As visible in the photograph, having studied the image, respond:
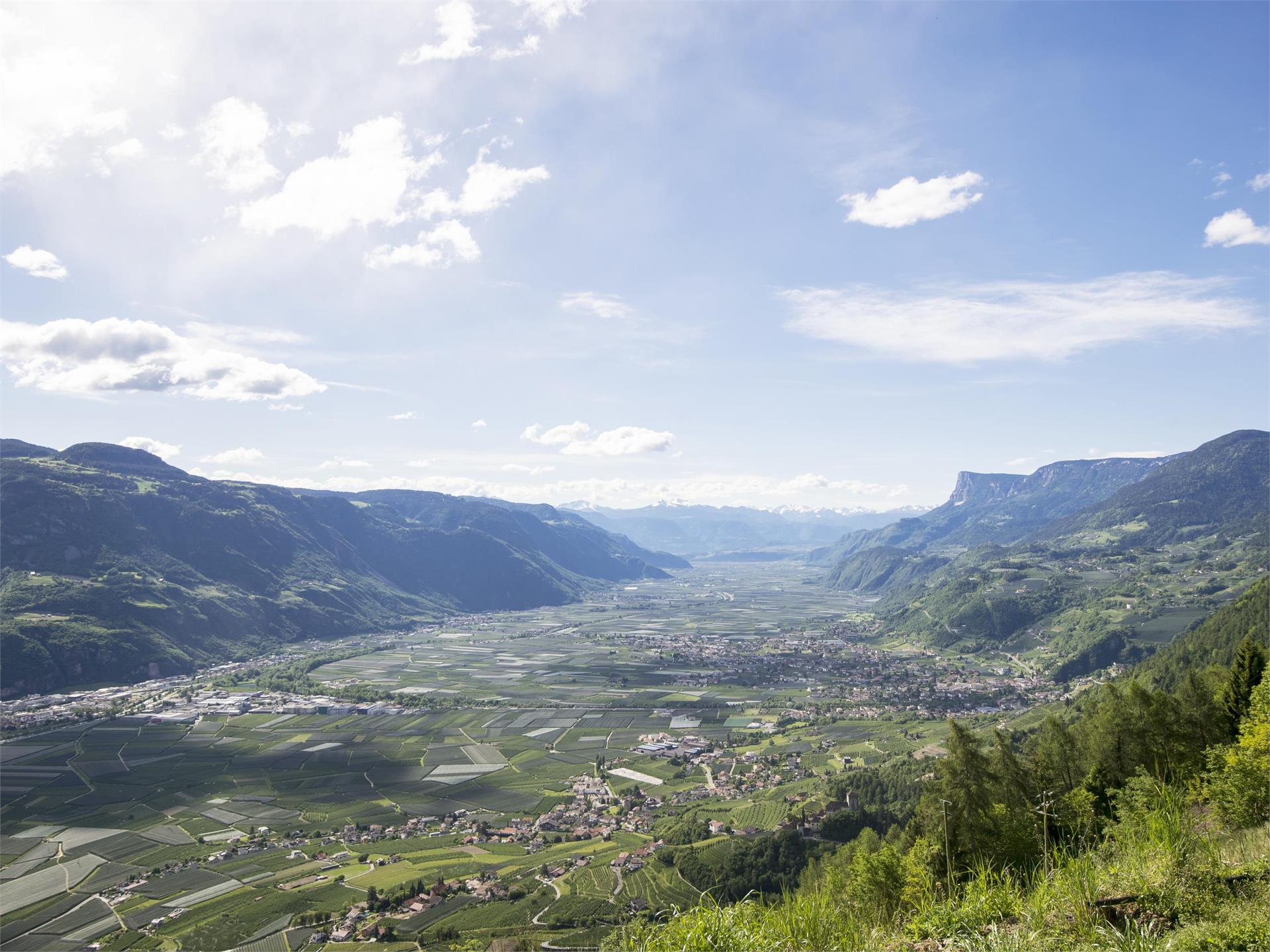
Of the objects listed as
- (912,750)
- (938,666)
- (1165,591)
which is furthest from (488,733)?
(1165,591)

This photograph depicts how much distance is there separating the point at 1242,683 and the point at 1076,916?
Answer: 35.3m

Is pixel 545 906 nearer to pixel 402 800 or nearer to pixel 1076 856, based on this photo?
pixel 402 800

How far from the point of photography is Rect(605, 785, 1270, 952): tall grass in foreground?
7594 millimetres

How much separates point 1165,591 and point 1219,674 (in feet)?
648

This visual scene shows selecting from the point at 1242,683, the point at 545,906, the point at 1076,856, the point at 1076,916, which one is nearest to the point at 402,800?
the point at 545,906

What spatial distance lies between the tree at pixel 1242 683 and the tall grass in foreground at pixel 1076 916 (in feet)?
91.4

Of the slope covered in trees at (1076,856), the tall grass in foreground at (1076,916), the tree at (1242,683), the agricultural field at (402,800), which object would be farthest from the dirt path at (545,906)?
the tall grass in foreground at (1076,916)

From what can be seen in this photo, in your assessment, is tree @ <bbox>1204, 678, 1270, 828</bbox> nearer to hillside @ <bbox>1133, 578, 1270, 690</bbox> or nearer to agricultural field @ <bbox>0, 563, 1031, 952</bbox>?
agricultural field @ <bbox>0, 563, 1031, 952</bbox>

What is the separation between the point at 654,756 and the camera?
10538 cm

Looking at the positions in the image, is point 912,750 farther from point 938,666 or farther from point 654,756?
point 938,666

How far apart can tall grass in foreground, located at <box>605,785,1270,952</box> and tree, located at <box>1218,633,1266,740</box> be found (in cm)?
2785

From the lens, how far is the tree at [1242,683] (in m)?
Result: 30.8

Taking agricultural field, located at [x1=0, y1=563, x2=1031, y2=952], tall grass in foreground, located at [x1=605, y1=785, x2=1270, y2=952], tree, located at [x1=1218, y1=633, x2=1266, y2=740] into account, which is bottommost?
agricultural field, located at [x1=0, y1=563, x2=1031, y2=952]

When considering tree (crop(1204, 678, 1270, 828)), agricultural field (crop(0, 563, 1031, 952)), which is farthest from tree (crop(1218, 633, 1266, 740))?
agricultural field (crop(0, 563, 1031, 952))
